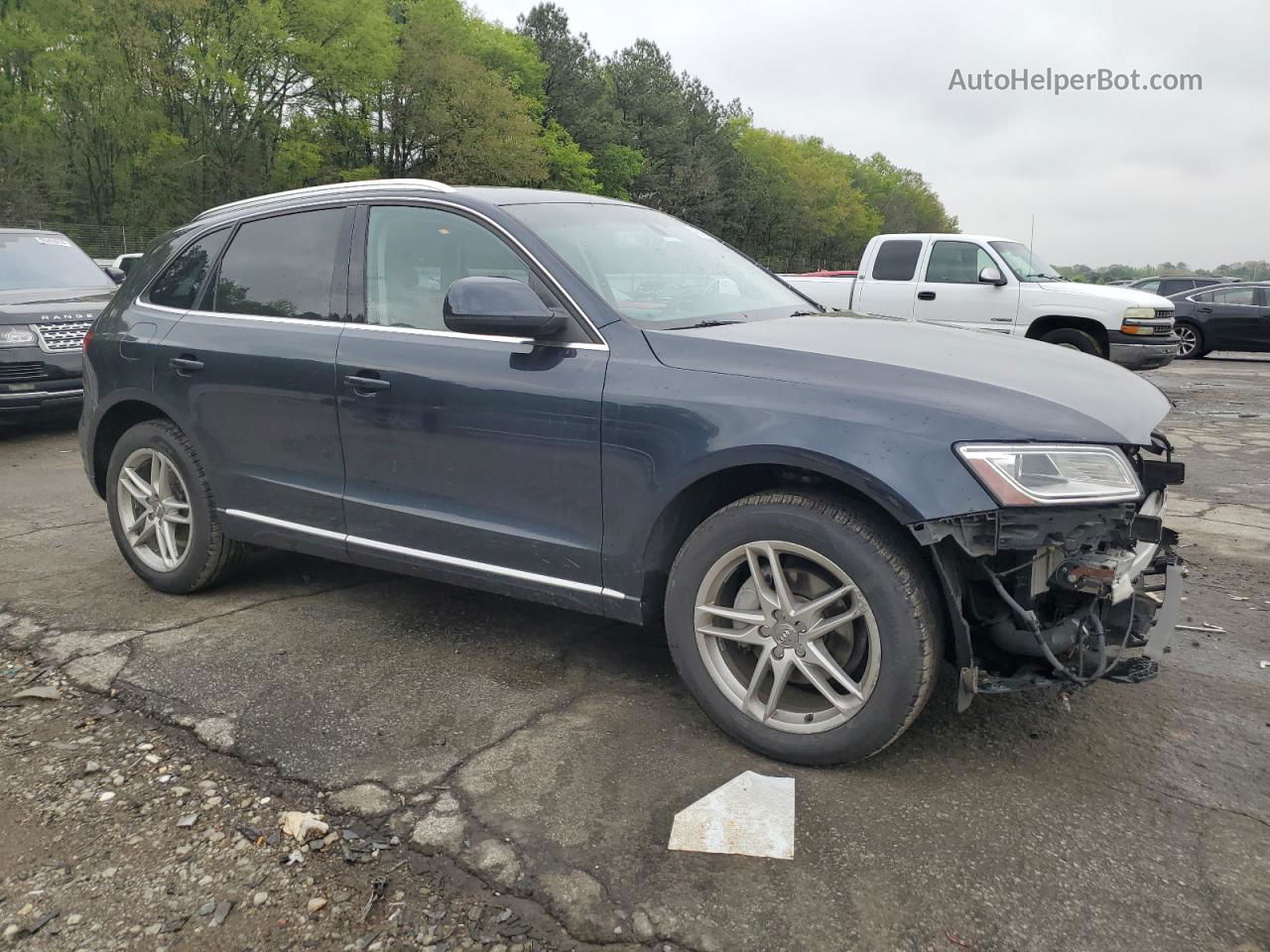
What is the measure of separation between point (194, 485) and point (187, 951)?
2.47 m

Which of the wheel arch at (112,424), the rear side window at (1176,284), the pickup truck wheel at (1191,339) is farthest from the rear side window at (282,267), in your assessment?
the rear side window at (1176,284)

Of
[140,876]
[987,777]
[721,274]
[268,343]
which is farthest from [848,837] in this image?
[268,343]

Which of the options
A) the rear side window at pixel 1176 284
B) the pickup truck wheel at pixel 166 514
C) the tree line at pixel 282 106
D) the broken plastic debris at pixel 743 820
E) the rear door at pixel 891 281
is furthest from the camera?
the tree line at pixel 282 106

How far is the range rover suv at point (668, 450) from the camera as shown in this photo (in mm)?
2635

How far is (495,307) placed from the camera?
10.1 ft

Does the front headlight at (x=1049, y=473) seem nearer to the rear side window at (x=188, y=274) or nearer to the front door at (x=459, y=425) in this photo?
the front door at (x=459, y=425)

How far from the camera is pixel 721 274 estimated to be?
3914 millimetres

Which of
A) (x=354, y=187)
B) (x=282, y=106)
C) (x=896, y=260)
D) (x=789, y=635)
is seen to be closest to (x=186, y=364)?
(x=354, y=187)

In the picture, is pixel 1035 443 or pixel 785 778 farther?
pixel 785 778

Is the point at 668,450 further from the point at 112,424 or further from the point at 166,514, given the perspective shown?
the point at 112,424

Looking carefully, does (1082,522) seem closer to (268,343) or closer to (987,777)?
(987,777)

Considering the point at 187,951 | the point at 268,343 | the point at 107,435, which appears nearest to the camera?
the point at 187,951

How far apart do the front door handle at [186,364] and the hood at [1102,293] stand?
982cm

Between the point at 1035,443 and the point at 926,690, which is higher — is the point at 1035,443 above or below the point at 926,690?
above
